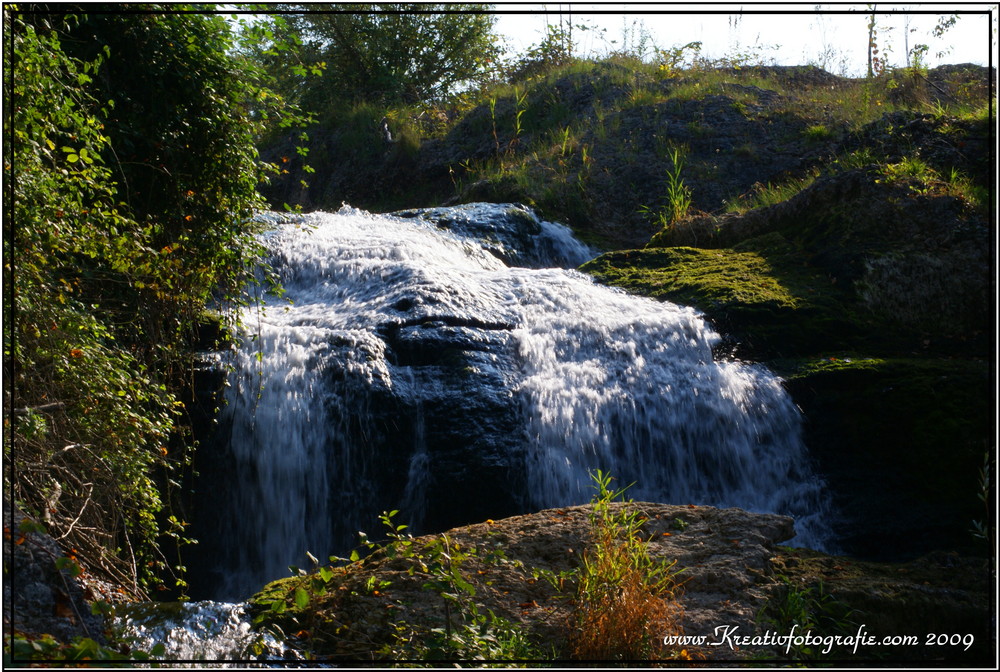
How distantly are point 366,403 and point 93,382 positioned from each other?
2.43 metres

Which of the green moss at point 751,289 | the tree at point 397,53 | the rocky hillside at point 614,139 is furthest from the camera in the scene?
the tree at point 397,53

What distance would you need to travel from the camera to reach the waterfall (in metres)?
6.27

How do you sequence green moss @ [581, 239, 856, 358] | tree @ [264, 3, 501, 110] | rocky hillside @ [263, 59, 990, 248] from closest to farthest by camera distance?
green moss @ [581, 239, 856, 358], rocky hillside @ [263, 59, 990, 248], tree @ [264, 3, 501, 110]

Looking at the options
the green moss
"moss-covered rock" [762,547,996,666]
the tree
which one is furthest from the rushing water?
the tree

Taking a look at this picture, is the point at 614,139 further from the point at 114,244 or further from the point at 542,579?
the point at 542,579

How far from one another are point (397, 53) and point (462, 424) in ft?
47.9

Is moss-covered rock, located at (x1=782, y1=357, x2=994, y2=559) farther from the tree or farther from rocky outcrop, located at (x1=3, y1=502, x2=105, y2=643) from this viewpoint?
the tree

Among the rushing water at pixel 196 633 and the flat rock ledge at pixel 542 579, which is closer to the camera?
the rushing water at pixel 196 633

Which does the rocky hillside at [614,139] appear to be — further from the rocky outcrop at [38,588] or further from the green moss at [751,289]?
the rocky outcrop at [38,588]

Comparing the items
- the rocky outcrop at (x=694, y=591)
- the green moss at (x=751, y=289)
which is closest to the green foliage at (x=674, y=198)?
the green moss at (x=751, y=289)

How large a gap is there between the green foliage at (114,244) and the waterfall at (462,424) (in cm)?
75

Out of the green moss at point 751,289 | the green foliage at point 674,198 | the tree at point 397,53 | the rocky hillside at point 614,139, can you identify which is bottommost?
the green moss at point 751,289

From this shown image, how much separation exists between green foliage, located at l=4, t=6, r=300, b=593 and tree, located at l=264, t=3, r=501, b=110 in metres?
13.4

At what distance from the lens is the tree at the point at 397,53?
719 inches
